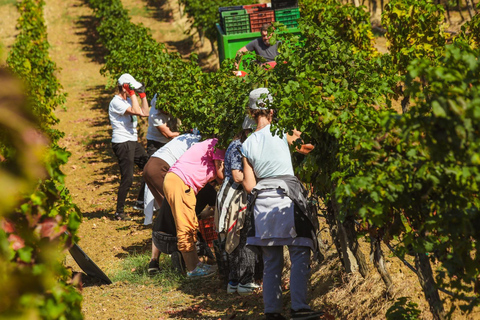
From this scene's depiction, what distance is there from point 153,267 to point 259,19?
6109mm

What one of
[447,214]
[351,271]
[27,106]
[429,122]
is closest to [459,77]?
[429,122]

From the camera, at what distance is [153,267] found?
6.19 metres

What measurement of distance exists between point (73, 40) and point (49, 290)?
27.9m

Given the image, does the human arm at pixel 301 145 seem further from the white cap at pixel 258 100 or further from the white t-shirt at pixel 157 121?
the white t-shirt at pixel 157 121

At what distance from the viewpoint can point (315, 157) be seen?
14.0 feet

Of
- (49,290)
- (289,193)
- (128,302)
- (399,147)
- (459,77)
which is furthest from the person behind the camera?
(128,302)

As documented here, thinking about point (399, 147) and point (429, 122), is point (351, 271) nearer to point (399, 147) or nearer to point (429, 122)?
point (399, 147)

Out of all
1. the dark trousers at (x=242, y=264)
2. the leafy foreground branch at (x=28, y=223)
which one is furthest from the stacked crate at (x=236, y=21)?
the leafy foreground branch at (x=28, y=223)

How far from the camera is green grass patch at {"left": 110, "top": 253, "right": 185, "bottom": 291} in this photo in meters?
5.96

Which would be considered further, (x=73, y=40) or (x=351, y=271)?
(x=73, y=40)

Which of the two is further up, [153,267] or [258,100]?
[258,100]

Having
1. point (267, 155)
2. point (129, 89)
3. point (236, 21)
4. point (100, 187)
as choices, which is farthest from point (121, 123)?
point (267, 155)

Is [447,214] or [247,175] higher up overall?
[447,214]

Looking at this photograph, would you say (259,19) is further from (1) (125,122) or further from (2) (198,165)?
(2) (198,165)
